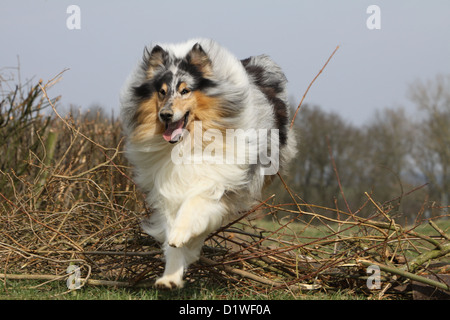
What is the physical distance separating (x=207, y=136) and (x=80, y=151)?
15.6 feet

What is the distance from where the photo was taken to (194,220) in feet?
13.9

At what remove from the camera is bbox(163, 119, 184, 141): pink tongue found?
4.51 metres

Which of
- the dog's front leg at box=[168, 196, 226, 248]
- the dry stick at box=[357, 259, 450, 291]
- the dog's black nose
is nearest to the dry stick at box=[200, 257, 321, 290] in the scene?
the dog's front leg at box=[168, 196, 226, 248]

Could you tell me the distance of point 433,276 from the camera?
4.73 m

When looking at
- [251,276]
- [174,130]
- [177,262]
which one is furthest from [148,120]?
[251,276]

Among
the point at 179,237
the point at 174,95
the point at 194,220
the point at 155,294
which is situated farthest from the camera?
the point at 155,294

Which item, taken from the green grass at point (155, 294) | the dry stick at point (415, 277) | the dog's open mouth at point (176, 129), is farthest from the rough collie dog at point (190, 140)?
the dry stick at point (415, 277)

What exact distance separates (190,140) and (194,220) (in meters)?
0.73

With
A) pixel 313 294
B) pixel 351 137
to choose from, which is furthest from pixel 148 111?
pixel 351 137

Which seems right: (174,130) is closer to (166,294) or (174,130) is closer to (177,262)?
(177,262)

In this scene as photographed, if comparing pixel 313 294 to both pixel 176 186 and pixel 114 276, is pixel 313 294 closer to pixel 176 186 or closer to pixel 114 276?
pixel 176 186

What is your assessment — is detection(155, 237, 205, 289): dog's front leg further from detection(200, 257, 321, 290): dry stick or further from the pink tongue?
the pink tongue

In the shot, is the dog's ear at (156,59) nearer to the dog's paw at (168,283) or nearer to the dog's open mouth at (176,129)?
the dog's open mouth at (176,129)

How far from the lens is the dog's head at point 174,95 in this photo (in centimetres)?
446
